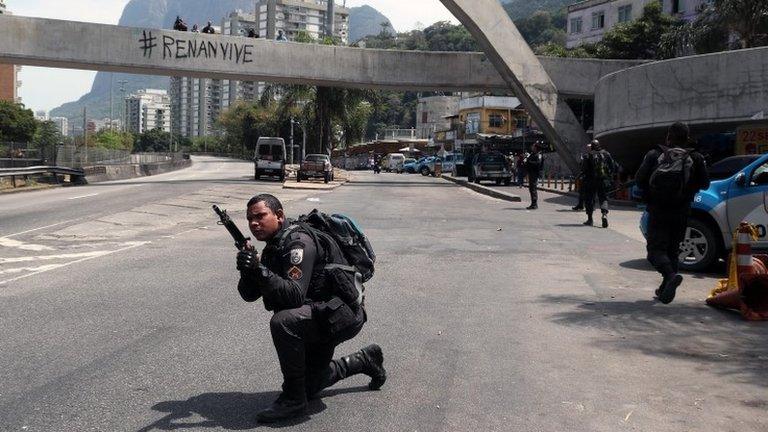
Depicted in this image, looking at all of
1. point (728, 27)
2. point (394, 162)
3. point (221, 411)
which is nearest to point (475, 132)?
point (394, 162)

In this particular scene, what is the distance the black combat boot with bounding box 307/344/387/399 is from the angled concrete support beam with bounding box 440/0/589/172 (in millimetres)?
31571

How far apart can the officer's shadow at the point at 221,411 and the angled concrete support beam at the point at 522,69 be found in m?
31.9

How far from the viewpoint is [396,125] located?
160 metres

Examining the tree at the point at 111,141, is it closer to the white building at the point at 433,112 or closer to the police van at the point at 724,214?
the white building at the point at 433,112

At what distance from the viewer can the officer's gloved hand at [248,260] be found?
4387mm

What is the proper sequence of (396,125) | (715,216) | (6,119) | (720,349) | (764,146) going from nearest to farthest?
(720,349) → (715,216) → (764,146) → (6,119) → (396,125)

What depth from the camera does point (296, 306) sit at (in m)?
4.71

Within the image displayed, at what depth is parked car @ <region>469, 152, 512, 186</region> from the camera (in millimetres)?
41688

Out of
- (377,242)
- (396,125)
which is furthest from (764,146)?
(396,125)

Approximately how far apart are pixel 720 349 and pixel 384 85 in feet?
114

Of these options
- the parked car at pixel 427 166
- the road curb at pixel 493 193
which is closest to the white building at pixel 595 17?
the parked car at pixel 427 166

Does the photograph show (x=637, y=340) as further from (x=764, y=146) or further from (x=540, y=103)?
(x=540, y=103)

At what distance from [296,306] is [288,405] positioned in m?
0.61

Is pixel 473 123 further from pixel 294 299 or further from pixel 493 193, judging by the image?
pixel 294 299
